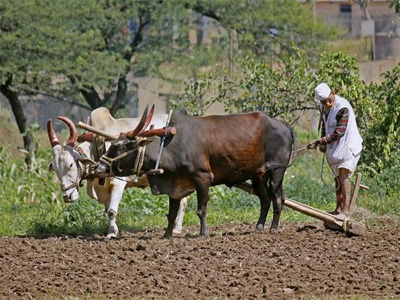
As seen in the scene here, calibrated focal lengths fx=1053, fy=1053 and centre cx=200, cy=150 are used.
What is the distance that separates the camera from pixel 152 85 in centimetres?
3441

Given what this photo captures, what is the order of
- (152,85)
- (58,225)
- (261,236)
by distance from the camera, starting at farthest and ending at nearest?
(152,85) < (58,225) < (261,236)

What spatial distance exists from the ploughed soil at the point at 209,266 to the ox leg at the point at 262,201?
0.28 meters

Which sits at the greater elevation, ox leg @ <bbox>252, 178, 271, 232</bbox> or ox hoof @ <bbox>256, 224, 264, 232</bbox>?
ox leg @ <bbox>252, 178, 271, 232</bbox>

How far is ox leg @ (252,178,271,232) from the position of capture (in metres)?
12.0

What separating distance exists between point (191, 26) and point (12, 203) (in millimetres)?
13712

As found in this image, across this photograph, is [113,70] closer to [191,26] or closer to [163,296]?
[191,26]

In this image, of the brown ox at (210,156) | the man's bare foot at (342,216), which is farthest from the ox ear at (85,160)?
the man's bare foot at (342,216)

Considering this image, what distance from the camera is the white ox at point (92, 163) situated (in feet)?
38.5

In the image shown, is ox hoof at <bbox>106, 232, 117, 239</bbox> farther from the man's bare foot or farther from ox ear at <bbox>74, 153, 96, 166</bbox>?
the man's bare foot

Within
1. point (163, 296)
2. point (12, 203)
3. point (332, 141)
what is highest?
point (332, 141)

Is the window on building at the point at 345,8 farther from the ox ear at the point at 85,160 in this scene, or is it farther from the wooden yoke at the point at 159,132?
the wooden yoke at the point at 159,132

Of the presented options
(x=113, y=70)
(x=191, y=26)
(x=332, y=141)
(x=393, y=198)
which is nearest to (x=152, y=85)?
(x=191, y=26)

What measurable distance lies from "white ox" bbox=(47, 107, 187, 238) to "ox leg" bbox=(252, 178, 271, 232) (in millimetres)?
1176

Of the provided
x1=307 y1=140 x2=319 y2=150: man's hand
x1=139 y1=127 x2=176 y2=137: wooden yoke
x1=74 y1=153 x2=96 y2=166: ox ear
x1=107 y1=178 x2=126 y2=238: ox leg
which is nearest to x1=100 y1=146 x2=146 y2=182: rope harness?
x1=139 y1=127 x2=176 y2=137: wooden yoke
